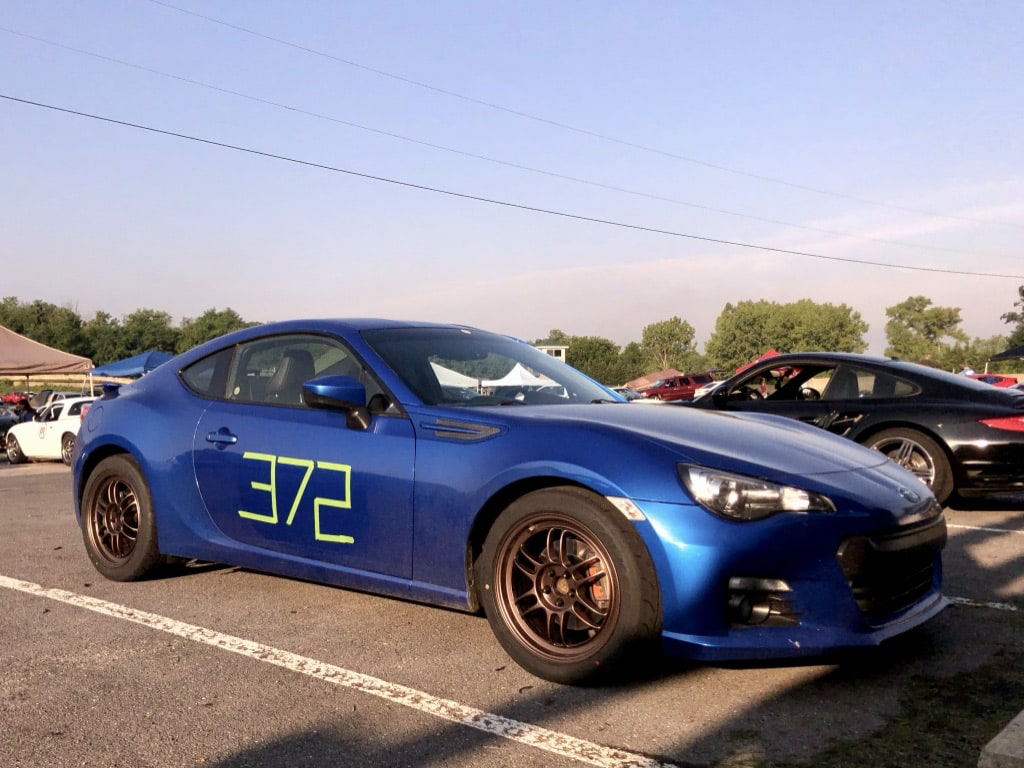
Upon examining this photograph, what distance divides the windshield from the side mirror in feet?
0.74

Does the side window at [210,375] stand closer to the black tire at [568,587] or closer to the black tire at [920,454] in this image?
the black tire at [568,587]

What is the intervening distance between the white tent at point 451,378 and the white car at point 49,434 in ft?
43.4

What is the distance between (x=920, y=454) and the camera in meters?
7.45

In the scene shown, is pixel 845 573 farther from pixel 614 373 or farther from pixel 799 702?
pixel 614 373

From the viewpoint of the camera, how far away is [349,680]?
135 inches

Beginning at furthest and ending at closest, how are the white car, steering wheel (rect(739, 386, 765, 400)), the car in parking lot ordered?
1. the white car
2. steering wheel (rect(739, 386, 765, 400))
3. the car in parking lot

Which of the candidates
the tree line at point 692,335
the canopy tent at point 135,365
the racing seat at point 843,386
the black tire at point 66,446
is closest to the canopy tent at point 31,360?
the canopy tent at point 135,365

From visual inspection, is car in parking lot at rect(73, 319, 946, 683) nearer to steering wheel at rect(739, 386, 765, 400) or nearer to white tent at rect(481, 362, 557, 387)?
white tent at rect(481, 362, 557, 387)

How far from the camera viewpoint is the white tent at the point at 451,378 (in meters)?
4.24

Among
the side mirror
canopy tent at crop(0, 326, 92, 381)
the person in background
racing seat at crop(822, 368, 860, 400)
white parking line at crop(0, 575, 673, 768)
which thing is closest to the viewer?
white parking line at crop(0, 575, 673, 768)

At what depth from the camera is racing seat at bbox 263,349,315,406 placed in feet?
14.8

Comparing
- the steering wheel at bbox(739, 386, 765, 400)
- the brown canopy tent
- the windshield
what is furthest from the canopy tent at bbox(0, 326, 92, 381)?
the windshield

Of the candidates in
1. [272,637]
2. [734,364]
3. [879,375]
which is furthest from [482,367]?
[734,364]

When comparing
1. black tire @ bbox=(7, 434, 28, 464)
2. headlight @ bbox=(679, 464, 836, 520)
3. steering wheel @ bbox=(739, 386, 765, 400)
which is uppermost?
steering wheel @ bbox=(739, 386, 765, 400)
